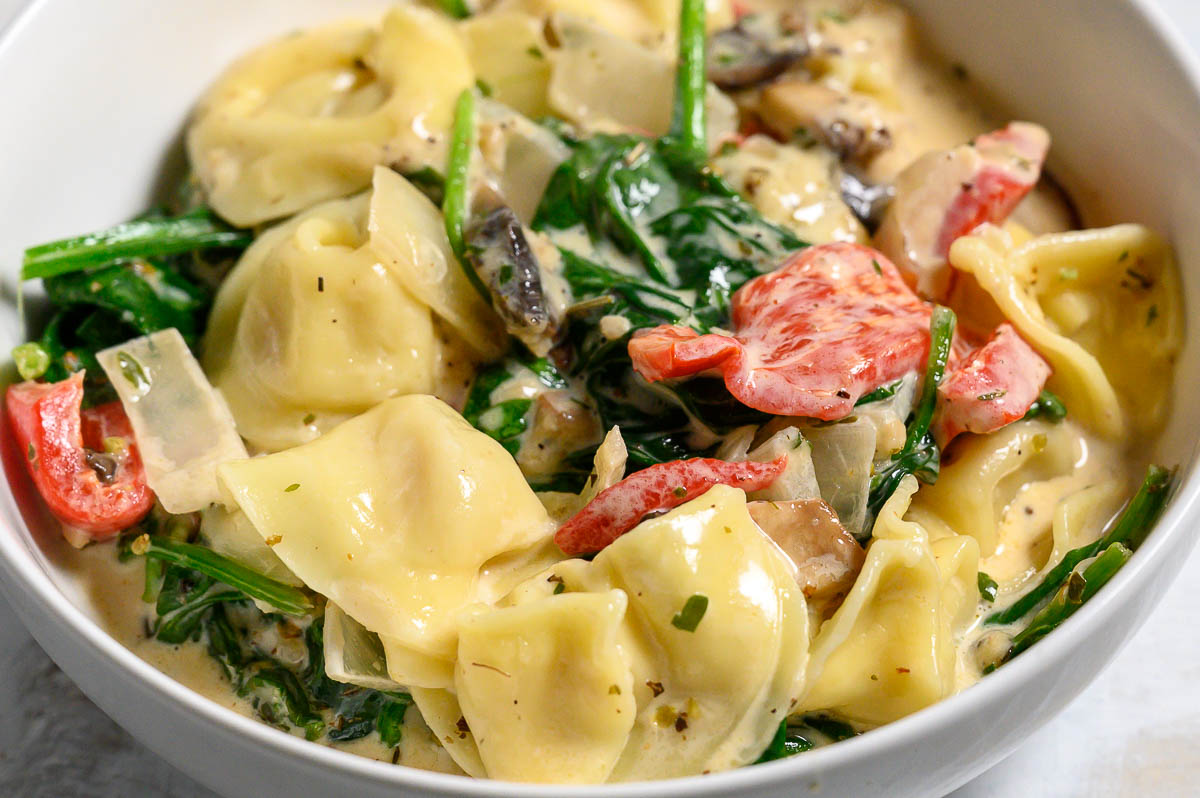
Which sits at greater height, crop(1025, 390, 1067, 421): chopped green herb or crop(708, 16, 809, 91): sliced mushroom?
crop(708, 16, 809, 91): sliced mushroom

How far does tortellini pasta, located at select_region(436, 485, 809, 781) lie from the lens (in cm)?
239

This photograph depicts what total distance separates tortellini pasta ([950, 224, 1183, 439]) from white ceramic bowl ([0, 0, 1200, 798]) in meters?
0.08

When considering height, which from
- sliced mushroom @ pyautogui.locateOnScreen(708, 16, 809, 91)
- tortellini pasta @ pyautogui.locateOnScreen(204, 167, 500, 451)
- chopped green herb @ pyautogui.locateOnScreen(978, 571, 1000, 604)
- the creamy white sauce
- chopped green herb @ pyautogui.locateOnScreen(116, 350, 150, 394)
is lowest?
the creamy white sauce

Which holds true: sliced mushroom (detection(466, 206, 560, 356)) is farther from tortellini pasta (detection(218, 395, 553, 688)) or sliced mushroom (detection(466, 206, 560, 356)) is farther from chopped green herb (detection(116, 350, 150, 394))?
chopped green herb (detection(116, 350, 150, 394))

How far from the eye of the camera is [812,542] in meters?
2.65

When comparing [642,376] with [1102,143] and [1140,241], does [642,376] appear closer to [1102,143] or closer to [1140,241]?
[1140,241]

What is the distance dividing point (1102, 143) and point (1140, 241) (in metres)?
0.48

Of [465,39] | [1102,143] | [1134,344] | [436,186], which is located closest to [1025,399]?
[1134,344]

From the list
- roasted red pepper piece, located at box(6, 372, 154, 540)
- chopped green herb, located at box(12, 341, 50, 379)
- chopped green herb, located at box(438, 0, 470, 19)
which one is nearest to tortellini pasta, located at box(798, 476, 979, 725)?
roasted red pepper piece, located at box(6, 372, 154, 540)

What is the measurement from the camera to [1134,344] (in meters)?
3.34

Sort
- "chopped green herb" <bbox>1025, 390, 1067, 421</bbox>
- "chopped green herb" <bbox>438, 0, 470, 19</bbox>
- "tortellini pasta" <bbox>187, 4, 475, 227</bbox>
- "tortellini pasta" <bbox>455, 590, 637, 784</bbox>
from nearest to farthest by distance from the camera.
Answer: "tortellini pasta" <bbox>455, 590, 637, 784</bbox>
"chopped green herb" <bbox>1025, 390, 1067, 421</bbox>
"tortellini pasta" <bbox>187, 4, 475, 227</bbox>
"chopped green herb" <bbox>438, 0, 470, 19</bbox>

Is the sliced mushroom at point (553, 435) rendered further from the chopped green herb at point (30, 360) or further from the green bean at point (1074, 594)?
the chopped green herb at point (30, 360)

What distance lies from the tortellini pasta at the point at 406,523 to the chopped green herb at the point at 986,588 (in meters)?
1.02

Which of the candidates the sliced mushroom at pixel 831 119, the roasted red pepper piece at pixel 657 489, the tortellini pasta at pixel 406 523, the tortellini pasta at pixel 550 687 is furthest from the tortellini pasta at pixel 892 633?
the sliced mushroom at pixel 831 119
